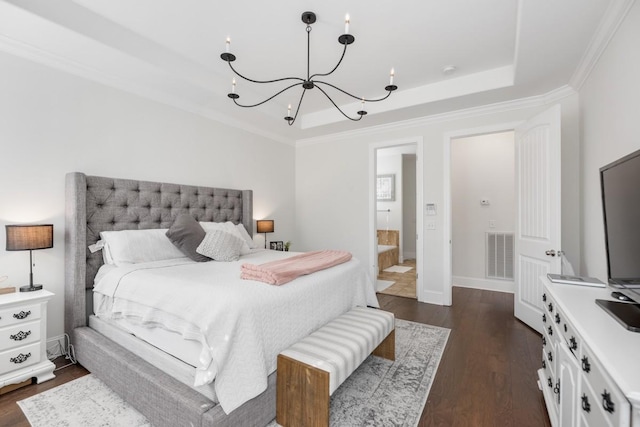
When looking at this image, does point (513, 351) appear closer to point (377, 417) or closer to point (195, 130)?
point (377, 417)

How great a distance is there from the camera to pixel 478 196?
4.66 metres

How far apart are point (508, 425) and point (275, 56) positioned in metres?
3.33

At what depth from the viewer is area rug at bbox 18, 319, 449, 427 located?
1724mm

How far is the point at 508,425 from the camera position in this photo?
168 centimetres

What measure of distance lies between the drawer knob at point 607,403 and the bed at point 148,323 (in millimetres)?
1377

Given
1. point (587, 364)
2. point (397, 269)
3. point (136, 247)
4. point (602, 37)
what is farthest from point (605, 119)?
point (397, 269)

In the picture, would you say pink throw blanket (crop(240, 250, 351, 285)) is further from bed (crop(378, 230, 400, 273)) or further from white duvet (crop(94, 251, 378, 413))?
bed (crop(378, 230, 400, 273))

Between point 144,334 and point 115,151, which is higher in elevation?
point 115,151

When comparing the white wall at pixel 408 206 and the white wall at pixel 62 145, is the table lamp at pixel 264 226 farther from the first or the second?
the white wall at pixel 408 206

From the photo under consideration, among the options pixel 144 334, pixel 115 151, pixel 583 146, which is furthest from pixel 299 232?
pixel 583 146

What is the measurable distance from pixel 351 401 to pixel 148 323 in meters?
1.40

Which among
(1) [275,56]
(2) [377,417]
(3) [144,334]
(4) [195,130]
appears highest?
(1) [275,56]

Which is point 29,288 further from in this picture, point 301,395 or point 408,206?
point 408,206

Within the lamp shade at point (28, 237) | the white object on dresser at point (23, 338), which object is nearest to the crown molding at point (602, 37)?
the lamp shade at point (28, 237)
